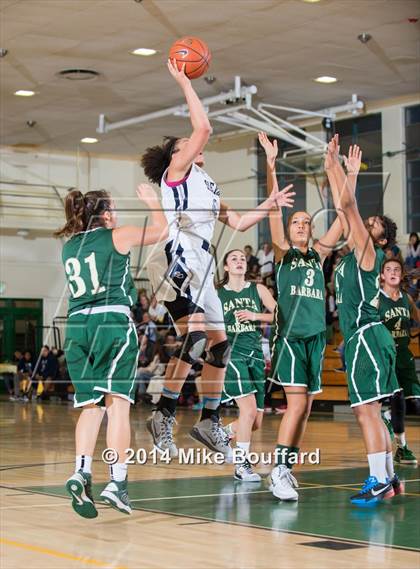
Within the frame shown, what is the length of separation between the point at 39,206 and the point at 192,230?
69.1 feet

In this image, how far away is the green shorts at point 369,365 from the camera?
6.44 m

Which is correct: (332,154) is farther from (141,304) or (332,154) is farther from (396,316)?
(141,304)

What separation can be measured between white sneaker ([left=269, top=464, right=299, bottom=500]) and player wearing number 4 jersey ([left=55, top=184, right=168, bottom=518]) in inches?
59.9

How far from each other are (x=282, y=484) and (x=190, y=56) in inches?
129

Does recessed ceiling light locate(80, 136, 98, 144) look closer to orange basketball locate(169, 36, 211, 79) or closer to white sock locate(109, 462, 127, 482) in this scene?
white sock locate(109, 462, 127, 482)

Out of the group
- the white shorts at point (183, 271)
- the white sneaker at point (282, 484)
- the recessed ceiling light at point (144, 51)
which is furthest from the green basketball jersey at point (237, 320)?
the recessed ceiling light at point (144, 51)

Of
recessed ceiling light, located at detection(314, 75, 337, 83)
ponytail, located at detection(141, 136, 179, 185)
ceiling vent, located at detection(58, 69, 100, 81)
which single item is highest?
ceiling vent, located at detection(58, 69, 100, 81)

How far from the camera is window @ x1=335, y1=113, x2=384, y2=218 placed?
18.3 m

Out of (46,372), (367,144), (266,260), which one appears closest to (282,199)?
(266,260)

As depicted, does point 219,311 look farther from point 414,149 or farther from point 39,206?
point 39,206

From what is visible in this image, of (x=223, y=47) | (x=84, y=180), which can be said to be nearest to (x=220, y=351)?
(x=223, y=47)

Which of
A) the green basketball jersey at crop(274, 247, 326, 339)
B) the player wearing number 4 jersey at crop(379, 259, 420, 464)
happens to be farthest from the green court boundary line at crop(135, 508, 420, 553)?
the player wearing number 4 jersey at crop(379, 259, 420, 464)

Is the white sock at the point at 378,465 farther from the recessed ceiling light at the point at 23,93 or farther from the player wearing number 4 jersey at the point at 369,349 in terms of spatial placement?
the recessed ceiling light at the point at 23,93

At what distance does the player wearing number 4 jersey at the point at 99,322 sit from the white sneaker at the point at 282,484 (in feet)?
4.99
